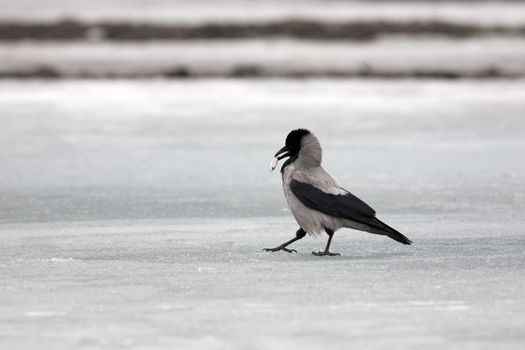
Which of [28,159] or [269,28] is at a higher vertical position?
[269,28]

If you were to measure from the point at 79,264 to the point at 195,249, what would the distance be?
765 mm

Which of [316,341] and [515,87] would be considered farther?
[515,87]

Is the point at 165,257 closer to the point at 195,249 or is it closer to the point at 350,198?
the point at 195,249

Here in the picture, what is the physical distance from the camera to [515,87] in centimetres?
1734

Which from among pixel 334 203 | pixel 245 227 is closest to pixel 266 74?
pixel 245 227

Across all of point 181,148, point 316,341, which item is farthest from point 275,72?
point 316,341

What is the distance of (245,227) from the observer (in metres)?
7.73

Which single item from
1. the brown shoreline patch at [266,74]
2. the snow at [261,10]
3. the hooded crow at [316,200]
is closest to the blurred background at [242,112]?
the brown shoreline patch at [266,74]

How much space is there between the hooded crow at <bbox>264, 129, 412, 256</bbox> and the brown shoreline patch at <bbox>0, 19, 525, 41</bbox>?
21208 mm

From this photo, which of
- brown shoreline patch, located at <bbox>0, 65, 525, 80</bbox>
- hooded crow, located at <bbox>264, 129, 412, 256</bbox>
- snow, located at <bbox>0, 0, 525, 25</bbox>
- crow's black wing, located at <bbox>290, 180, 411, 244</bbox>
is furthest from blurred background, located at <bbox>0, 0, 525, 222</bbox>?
snow, located at <bbox>0, 0, 525, 25</bbox>

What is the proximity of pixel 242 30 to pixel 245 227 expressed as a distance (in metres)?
22.3

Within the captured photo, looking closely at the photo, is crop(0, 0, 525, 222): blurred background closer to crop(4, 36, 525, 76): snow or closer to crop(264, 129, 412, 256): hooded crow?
crop(4, 36, 525, 76): snow

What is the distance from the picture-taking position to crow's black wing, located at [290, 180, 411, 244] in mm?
6418

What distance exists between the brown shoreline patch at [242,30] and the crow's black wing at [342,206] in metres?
21.4
